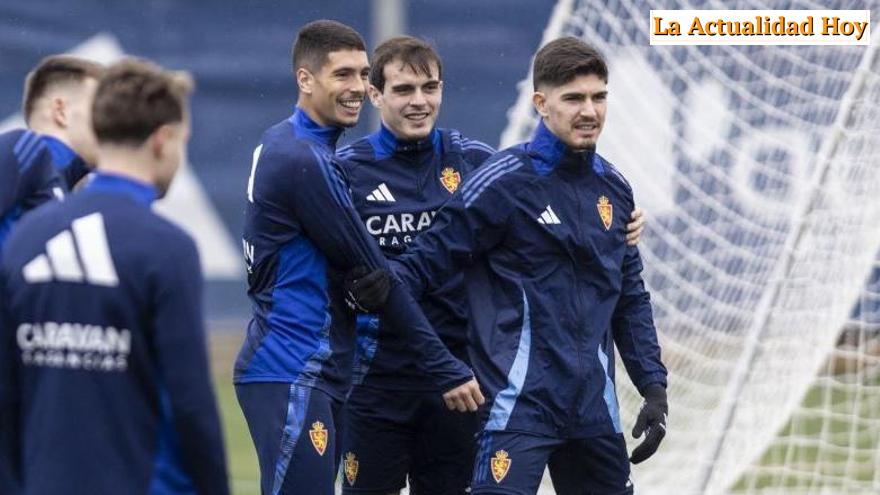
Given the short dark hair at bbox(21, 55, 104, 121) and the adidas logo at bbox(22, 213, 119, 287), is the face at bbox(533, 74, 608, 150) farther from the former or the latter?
the adidas logo at bbox(22, 213, 119, 287)

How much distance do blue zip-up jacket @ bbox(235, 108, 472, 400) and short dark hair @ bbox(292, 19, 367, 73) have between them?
258 millimetres

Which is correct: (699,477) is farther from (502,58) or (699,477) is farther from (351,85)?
(502,58)

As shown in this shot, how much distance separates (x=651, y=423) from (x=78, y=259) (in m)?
2.51

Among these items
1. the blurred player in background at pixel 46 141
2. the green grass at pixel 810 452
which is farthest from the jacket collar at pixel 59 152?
the green grass at pixel 810 452

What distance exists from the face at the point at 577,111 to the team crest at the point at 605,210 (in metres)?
0.19

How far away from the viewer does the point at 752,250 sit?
28.3 ft

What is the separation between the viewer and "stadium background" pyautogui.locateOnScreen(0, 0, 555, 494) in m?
13.0

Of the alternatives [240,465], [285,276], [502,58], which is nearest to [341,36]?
[285,276]

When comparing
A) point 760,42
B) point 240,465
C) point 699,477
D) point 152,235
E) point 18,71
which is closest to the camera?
point 152,235

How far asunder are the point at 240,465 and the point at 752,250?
3194 millimetres

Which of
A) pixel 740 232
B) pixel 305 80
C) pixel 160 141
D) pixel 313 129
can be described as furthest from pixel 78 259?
pixel 740 232

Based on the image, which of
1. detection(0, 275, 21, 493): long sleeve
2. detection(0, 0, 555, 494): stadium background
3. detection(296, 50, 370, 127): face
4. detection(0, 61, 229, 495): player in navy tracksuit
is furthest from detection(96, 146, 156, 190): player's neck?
detection(0, 0, 555, 494): stadium background

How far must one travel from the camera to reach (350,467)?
6230mm

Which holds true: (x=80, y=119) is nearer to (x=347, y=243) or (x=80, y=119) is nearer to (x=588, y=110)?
(x=347, y=243)
